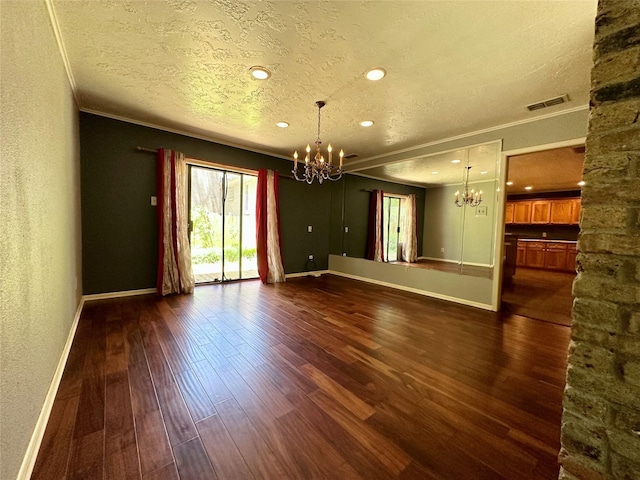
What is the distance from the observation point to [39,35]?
5.11ft

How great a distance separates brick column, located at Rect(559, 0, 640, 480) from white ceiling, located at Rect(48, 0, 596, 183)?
1190mm

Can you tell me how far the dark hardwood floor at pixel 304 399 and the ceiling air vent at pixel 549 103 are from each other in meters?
2.59

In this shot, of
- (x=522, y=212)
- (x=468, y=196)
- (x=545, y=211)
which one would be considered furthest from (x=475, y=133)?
(x=522, y=212)

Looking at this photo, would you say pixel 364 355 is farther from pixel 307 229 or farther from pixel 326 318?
pixel 307 229

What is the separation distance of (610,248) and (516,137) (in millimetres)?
3328

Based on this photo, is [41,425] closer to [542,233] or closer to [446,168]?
[446,168]

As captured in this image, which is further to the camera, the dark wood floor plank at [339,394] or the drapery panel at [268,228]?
the drapery panel at [268,228]

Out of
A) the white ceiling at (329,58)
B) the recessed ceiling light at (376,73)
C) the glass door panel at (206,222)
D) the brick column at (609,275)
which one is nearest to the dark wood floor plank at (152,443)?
the brick column at (609,275)

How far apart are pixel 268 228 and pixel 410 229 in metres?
3.43

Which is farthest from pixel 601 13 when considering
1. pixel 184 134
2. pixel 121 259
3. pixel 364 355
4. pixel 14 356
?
pixel 121 259

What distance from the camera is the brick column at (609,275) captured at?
85cm

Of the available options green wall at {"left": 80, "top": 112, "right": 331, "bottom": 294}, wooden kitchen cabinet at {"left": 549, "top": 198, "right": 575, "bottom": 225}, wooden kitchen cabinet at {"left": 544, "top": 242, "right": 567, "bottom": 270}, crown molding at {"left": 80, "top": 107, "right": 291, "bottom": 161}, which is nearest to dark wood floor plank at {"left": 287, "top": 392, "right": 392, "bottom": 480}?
green wall at {"left": 80, "top": 112, "right": 331, "bottom": 294}

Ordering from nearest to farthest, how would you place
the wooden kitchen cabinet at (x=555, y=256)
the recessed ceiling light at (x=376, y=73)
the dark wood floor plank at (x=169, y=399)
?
the dark wood floor plank at (x=169, y=399)
the recessed ceiling light at (x=376, y=73)
the wooden kitchen cabinet at (x=555, y=256)

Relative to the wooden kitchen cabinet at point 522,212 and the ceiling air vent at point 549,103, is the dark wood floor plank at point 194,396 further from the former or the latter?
the wooden kitchen cabinet at point 522,212
